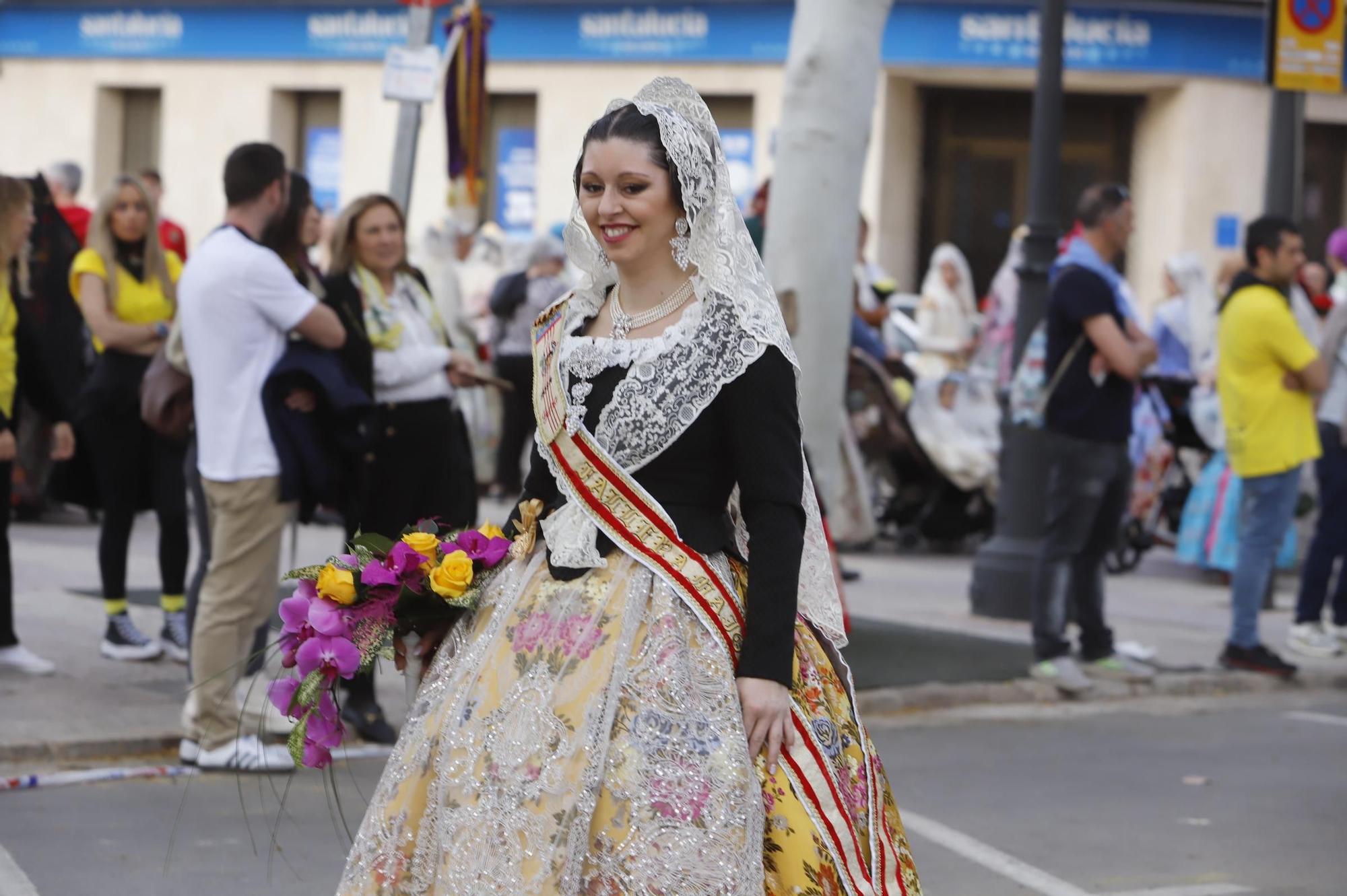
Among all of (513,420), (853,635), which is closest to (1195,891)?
(853,635)

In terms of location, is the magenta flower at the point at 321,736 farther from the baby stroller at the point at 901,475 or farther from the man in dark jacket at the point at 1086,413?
the baby stroller at the point at 901,475

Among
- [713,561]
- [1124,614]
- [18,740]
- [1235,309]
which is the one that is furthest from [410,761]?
[1124,614]

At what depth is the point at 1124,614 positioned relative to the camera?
11.1 meters

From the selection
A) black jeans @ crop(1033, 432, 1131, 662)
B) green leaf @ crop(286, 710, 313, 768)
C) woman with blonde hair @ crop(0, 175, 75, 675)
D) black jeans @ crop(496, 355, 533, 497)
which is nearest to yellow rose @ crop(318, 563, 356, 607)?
green leaf @ crop(286, 710, 313, 768)

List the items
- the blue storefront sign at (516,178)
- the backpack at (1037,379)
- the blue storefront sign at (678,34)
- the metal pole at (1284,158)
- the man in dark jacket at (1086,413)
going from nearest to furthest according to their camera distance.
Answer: the man in dark jacket at (1086,413)
the backpack at (1037,379)
the metal pole at (1284,158)
the blue storefront sign at (678,34)
the blue storefront sign at (516,178)

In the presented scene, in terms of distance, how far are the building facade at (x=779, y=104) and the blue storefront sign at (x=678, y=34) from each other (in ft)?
0.09

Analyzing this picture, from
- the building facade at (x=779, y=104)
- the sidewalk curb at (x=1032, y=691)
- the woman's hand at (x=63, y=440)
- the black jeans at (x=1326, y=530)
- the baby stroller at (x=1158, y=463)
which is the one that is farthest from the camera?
the building facade at (x=779, y=104)

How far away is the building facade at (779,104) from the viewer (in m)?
23.7

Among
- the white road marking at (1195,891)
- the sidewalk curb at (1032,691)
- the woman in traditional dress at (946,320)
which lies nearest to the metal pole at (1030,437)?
the sidewalk curb at (1032,691)

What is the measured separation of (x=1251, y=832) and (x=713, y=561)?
140 inches

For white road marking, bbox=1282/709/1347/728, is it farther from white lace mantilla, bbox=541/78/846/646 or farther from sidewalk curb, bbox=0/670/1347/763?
white lace mantilla, bbox=541/78/846/646

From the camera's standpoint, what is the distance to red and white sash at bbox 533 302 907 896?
3.29 m

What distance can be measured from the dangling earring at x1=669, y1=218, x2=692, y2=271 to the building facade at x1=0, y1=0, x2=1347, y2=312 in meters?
19.4

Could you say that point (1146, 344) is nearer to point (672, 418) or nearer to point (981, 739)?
point (981, 739)
